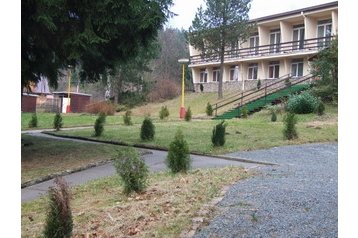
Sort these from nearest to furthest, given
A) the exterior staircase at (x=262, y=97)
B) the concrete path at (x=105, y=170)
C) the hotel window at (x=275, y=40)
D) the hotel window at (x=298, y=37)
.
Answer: the concrete path at (x=105, y=170), the exterior staircase at (x=262, y=97), the hotel window at (x=298, y=37), the hotel window at (x=275, y=40)

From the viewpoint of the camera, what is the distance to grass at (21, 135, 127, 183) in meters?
7.45

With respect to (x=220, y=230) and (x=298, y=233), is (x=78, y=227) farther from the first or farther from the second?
(x=298, y=233)

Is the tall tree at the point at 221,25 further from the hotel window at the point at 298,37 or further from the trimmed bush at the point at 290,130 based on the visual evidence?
the trimmed bush at the point at 290,130

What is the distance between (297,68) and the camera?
26.8 m

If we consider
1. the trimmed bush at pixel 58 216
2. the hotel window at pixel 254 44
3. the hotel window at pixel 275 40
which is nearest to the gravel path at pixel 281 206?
the trimmed bush at pixel 58 216

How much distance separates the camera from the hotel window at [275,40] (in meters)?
27.6

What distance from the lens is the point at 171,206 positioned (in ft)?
13.5

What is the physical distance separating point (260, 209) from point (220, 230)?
0.75 m

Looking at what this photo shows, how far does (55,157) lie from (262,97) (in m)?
16.1

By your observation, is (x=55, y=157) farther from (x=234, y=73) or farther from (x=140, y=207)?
(x=234, y=73)

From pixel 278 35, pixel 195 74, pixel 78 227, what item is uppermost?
pixel 278 35

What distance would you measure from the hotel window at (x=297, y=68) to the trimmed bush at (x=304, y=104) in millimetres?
9120

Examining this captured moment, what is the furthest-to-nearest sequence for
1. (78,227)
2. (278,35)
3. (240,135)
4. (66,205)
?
(278,35) < (240,135) < (78,227) < (66,205)
